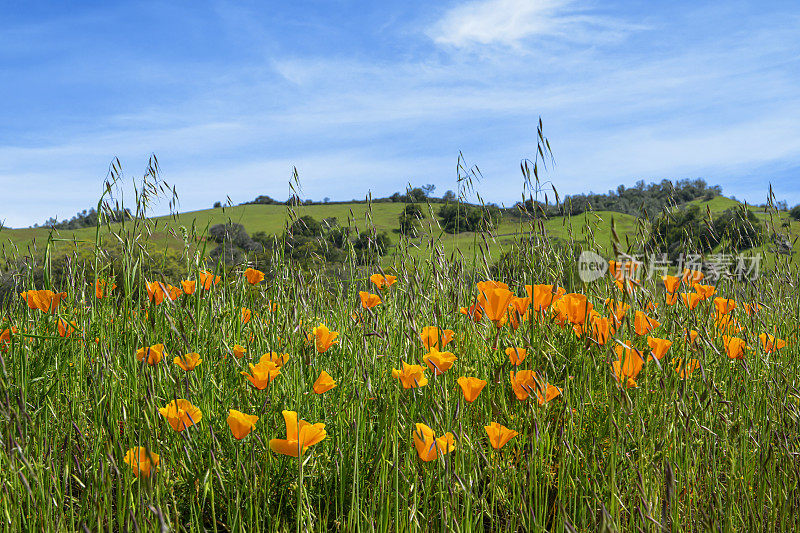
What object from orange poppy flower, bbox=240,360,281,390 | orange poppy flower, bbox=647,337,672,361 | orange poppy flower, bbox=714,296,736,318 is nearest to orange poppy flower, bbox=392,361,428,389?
orange poppy flower, bbox=240,360,281,390

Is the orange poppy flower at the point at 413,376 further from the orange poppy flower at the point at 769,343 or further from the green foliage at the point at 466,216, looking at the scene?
the orange poppy flower at the point at 769,343

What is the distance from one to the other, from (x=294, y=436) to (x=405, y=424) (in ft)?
1.48

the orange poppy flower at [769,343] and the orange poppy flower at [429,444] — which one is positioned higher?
the orange poppy flower at [769,343]

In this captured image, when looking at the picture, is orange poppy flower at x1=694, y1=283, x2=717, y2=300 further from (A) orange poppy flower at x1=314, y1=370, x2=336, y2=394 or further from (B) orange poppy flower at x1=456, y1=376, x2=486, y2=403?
(A) orange poppy flower at x1=314, y1=370, x2=336, y2=394

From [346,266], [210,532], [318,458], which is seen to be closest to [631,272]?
[318,458]

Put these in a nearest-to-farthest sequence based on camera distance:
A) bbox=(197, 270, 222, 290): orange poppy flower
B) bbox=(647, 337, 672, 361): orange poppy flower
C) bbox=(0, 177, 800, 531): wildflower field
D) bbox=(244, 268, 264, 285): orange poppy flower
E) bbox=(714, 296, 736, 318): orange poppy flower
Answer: bbox=(0, 177, 800, 531): wildflower field < bbox=(647, 337, 672, 361): orange poppy flower < bbox=(197, 270, 222, 290): orange poppy flower < bbox=(714, 296, 736, 318): orange poppy flower < bbox=(244, 268, 264, 285): orange poppy flower

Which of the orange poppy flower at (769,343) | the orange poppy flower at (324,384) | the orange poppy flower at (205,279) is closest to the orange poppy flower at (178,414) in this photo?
the orange poppy flower at (324,384)

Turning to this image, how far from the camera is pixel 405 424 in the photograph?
151 centimetres

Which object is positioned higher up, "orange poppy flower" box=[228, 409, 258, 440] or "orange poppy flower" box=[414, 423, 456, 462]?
"orange poppy flower" box=[228, 409, 258, 440]

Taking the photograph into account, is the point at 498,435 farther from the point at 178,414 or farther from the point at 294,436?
the point at 178,414

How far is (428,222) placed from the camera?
2752 mm

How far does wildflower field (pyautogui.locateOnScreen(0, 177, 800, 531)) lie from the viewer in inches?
49.8

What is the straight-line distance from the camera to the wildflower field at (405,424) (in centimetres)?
127

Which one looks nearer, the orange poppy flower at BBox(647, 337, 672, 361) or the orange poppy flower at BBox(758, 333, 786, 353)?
the orange poppy flower at BBox(647, 337, 672, 361)
